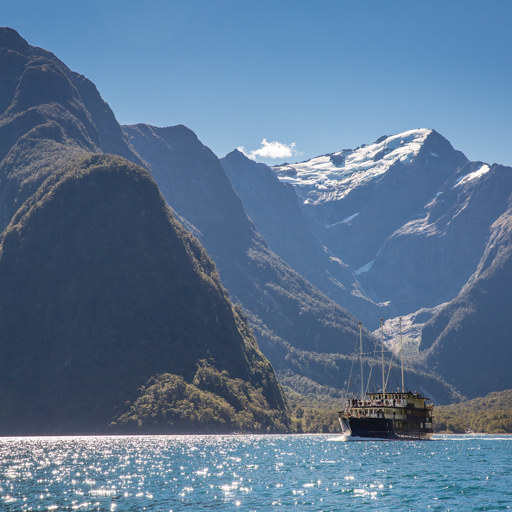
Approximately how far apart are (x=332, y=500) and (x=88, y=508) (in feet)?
84.5

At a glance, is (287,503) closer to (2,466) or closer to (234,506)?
(234,506)

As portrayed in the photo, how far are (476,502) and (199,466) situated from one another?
5413cm

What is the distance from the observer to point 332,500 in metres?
83.0

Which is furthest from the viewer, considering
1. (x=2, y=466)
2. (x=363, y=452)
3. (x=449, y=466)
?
(x=363, y=452)

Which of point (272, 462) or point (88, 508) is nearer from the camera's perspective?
point (88, 508)

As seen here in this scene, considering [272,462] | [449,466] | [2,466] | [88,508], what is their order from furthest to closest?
[272,462]
[449,466]
[2,466]
[88,508]

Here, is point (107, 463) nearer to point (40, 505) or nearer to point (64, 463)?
point (64, 463)

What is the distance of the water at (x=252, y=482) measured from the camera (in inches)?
3142

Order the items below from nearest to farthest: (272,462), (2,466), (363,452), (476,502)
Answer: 1. (476,502)
2. (2,466)
3. (272,462)
4. (363,452)

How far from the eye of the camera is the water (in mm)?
79812

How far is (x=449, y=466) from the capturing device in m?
126

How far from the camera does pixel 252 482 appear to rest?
99.7 metres

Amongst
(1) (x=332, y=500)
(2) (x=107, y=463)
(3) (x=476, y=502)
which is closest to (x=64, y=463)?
(2) (x=107, y=463)

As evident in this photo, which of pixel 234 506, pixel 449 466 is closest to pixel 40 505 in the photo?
pixel 234 506
